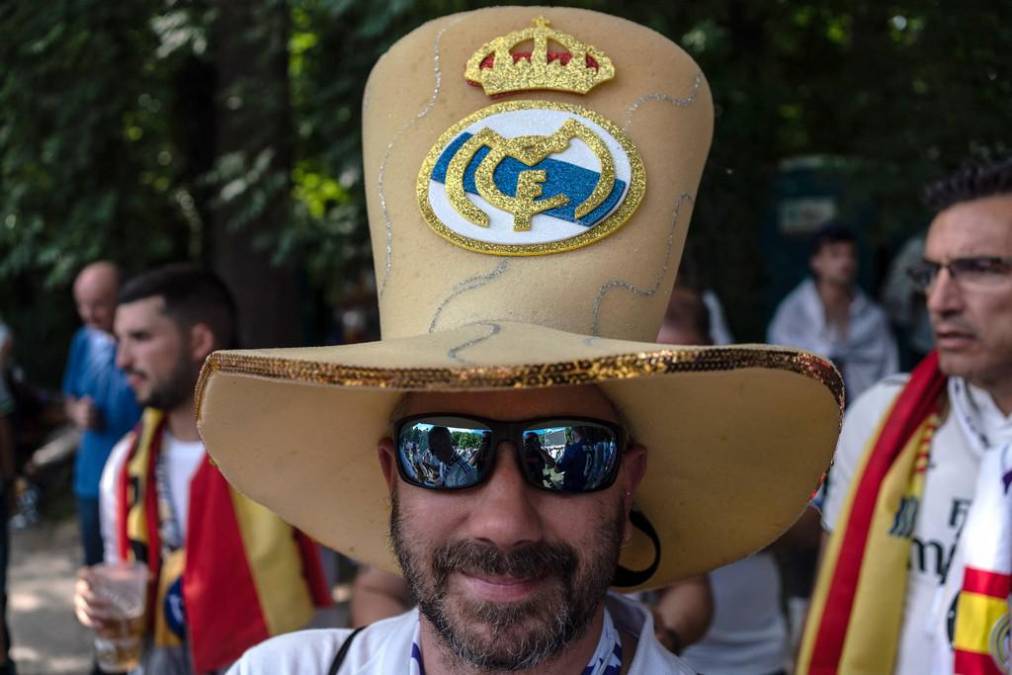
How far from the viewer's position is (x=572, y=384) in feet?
5.18

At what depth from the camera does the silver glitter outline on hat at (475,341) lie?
4.74 feet

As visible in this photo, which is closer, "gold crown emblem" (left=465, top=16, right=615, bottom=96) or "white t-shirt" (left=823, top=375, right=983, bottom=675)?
"gold crown emblem" (left=465, top=16, right=615, bottom=96)

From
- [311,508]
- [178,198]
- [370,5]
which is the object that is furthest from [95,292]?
[311,508]

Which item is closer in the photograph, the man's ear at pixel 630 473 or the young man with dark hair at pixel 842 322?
the man's ear at pixel 630 473

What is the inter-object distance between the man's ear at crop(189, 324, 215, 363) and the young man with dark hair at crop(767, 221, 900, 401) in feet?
11.7

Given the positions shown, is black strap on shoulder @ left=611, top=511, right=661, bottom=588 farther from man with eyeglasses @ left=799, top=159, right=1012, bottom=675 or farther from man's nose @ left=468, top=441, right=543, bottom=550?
man with eyeglasses @ left=799, top=159, right=1012, bottom=675

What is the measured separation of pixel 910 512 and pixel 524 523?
139 centimetres

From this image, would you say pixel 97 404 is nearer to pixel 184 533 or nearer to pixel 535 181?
pixel 184 533

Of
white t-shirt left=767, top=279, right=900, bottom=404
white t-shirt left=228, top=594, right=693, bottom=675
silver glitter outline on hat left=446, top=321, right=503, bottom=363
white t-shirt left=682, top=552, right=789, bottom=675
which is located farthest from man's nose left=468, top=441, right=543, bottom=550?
white t-shirt left=767, top=279, right=900, bottom=404

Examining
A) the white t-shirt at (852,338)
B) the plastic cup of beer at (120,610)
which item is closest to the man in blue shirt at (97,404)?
the plastic cup of beer at (120,610)

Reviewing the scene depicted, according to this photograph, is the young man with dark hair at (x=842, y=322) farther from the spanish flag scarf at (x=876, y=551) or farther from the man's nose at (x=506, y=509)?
the man's nose at (x=506, y=509)

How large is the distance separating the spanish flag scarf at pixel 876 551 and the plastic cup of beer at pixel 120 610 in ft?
6.27

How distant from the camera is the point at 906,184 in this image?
15.4 feet

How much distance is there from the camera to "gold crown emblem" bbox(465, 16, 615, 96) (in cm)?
181
